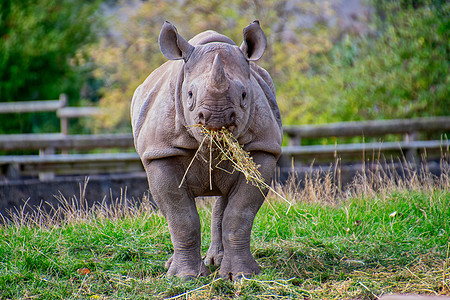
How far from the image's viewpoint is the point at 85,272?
16.4ft

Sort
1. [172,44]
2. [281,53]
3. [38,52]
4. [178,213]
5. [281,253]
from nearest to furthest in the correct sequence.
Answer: [172,44], [178,213], [281,253], [38,52], [281,53]

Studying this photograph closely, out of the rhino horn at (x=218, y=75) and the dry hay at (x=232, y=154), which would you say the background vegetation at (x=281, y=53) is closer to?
the dry hay at (x=232, y=154)

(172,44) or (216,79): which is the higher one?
(172,44)

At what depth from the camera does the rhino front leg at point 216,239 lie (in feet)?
17.3

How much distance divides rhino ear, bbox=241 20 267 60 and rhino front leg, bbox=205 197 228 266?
4.69ft

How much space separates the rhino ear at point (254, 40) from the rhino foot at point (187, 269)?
1.75 m

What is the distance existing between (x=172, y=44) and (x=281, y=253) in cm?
219

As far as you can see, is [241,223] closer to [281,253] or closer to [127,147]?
[281,253]

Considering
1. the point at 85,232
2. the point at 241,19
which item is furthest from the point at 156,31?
the point at 85,232

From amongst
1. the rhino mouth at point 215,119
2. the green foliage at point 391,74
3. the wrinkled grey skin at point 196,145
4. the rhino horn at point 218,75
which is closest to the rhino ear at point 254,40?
the wrinkled grey skin at point 196,145

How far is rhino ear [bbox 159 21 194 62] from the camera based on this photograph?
4391 millimetres

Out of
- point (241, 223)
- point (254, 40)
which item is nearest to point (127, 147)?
point (241, 223)

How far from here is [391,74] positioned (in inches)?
486

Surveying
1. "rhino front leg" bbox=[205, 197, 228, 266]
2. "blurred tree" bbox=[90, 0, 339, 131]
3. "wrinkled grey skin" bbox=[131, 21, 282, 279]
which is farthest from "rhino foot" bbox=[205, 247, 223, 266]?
"blurred tree" bbox=[90, 0, 339, 131]
